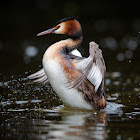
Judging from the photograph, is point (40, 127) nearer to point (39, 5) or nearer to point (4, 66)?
point (4, 66)

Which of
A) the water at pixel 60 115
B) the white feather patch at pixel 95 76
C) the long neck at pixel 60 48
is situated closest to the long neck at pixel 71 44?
the long neck at pixel 60 48

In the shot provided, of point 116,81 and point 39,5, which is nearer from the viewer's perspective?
point 116,81

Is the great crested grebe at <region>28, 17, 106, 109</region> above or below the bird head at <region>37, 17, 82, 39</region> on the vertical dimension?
below

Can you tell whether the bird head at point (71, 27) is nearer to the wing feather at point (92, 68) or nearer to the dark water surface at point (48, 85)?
the wing feather at point (92, 68)

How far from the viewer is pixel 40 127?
6309 mm

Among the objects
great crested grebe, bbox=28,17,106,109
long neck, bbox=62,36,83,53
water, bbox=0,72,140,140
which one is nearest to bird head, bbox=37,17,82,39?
long neck, bbox=62,36,83,53

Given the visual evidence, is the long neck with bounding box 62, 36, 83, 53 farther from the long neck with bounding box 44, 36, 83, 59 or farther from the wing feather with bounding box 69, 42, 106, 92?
the wing feather with bounding box 69, 42, 106, 92

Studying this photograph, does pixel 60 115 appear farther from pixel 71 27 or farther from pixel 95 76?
pixel 71 27

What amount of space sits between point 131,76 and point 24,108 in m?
3.75

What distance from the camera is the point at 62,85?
7551 mm

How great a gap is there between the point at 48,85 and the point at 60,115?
Result: 1850 mm

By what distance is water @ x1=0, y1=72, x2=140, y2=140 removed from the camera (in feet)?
19.5

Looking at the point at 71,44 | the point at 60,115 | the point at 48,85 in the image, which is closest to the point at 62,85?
the point at 60,115

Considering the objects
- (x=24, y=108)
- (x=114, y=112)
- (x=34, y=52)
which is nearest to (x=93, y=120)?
(x=114, y=112)
